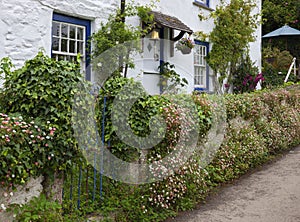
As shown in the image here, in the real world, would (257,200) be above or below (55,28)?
below

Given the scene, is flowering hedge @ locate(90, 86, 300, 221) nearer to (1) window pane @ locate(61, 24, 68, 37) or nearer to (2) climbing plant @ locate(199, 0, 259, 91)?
(2) climbing plant @ locate(199, 0, 259, 91)

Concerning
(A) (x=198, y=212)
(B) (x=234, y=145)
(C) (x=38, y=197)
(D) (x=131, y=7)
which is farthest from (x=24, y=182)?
(D) (x=131, y=7)

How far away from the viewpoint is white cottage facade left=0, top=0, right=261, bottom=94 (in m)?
6.75

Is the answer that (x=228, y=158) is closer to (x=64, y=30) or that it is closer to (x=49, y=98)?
(x=49, y=98)

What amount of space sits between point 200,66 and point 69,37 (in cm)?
557

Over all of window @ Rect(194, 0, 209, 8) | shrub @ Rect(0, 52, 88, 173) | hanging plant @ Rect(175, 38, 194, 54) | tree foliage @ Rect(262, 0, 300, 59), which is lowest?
shrub @ Rect(0, 52, 88, 173)

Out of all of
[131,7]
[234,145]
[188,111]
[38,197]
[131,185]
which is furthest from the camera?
[131,7]

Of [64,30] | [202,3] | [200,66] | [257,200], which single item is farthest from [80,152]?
[202,3]

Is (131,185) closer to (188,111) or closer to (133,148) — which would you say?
(133,148)

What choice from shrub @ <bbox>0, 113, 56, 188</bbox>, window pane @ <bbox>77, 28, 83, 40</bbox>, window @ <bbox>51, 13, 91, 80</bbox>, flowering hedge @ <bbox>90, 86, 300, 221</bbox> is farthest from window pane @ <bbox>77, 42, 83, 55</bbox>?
shrub @ <bbox>0, 113, 56, 188</bbox>

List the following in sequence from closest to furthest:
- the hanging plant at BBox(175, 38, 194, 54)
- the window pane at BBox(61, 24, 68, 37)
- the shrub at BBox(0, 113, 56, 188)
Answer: the shrub at BBox(0, 113, 56, 188) < the window pane at BBox(61, 24, 68, 37) < the hanging plant at BBox(175, 38, 194, 54)

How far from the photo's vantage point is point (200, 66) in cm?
1231

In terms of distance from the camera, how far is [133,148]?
4598 mm

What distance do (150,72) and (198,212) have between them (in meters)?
5.65
